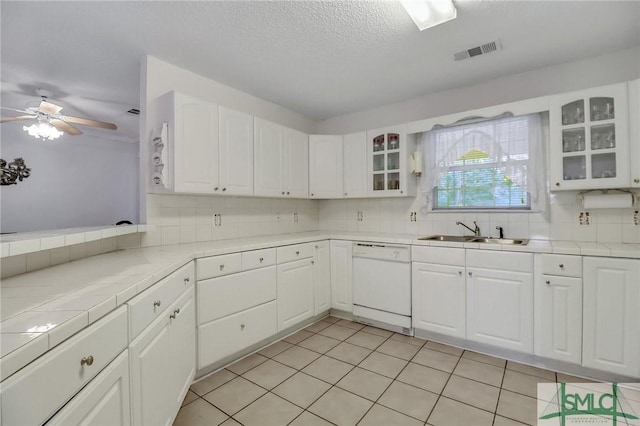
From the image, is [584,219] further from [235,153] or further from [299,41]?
[235,153]

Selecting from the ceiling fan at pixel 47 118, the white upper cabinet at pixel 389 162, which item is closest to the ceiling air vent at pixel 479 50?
the white upper cabinet at pixel 389 162

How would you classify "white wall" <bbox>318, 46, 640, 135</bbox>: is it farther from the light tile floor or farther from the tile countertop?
the light tile floor

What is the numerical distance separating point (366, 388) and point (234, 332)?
3.45 feet

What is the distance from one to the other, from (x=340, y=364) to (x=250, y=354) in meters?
0.76

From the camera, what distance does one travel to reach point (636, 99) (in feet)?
6.94

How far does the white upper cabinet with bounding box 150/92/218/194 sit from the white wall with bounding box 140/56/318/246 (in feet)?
0.59

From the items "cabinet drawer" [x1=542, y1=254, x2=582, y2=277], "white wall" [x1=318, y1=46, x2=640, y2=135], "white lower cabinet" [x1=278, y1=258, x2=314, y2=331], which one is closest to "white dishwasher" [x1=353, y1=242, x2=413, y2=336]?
"white lower cabinet" [x1=278, y1=258, x2=314, y2=331]

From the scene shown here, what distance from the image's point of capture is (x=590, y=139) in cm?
228

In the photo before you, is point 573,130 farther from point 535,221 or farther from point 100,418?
point 100,418

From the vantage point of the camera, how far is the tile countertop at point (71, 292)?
2.43ft

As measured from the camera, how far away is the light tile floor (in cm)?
173

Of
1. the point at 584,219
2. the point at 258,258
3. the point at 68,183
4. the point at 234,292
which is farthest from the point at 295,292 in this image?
the point at 68,183

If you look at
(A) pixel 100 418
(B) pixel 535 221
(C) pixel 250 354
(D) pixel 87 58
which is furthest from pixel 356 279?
(D) pixel 87 58

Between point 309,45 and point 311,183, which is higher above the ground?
point 309,45
